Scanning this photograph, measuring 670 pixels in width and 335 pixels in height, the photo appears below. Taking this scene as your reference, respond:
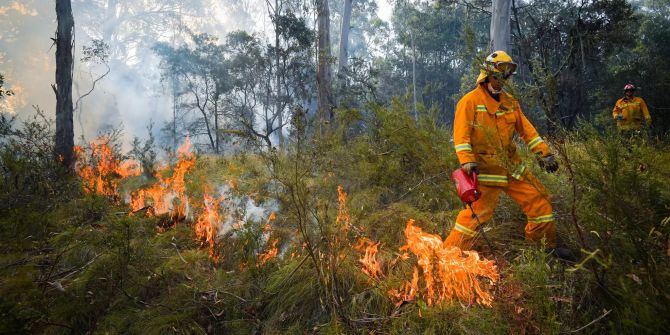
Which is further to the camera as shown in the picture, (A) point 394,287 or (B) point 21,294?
(A) point 394,287

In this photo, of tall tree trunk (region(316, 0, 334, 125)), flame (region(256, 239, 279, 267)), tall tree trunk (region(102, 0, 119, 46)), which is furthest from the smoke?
flame (region(256, 239, 279, 267))

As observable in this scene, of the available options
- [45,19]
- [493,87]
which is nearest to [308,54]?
[493,87]

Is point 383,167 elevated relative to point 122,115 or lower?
lower

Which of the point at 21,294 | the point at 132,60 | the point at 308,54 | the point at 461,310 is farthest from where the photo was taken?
the point at 132,60

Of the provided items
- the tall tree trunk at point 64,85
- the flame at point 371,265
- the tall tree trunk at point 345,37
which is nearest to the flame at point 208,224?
the flame at point 371,265

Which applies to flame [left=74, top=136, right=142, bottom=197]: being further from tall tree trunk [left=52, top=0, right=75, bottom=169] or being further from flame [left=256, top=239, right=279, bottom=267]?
flame [left=256, top=239, right=279, bottom=267]

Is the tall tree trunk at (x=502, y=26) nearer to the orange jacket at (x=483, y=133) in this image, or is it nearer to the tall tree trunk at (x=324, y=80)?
the tall tree trunk at (x=324, y=80)

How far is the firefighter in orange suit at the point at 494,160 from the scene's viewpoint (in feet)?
9.20

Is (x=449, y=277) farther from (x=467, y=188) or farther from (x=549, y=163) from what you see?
(x=549, y=163)

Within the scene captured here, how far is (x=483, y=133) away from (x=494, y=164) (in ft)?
0.93

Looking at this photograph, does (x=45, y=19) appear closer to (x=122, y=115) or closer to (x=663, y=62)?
(x=122, y=115)

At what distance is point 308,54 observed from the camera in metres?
14.4

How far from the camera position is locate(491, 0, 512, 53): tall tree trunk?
766cm

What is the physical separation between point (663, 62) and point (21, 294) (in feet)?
53.2
